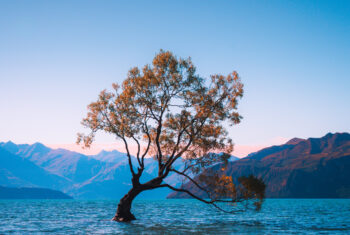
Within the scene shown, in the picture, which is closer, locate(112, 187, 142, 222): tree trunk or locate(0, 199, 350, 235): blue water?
locate(0, 199, 350, 235): blue water

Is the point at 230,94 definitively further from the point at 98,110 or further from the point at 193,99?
the point at 98,110

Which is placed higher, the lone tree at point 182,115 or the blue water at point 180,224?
the lone tree at point 182,115

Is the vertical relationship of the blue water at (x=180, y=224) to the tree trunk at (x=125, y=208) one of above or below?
below

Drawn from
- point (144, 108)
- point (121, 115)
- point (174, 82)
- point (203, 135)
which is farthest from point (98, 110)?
point (203, 135)

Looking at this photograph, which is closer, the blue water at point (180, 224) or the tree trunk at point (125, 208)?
the blue water at point (180, 224)

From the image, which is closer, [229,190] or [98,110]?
[229,190]

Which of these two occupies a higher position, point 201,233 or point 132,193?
point 132,193

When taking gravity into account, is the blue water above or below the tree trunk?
below

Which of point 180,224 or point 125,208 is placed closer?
point 125,208

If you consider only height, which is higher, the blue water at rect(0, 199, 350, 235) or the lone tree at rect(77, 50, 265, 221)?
the lone tree at rect(77, 50, 265, 221)

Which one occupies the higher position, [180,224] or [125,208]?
[125,208]

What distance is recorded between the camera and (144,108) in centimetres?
4316

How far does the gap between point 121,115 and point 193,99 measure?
9.54 meters

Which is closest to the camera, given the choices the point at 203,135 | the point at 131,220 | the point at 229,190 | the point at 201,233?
the point at 201,233
